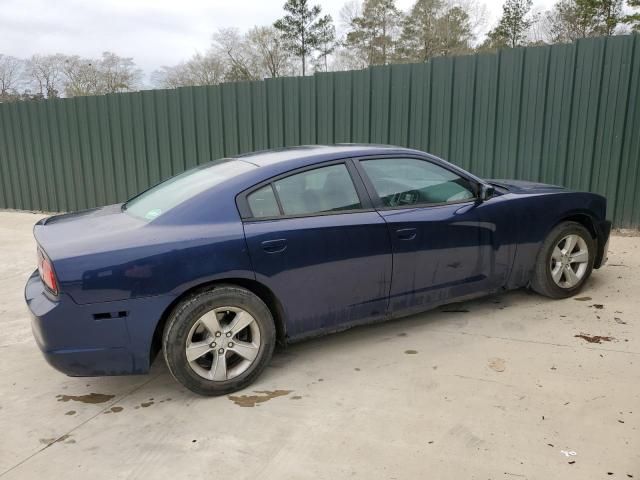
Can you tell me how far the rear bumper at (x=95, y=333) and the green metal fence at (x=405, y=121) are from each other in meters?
5.69

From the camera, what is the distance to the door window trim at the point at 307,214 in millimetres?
3342

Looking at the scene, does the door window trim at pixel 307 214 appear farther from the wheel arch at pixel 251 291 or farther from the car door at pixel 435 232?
the wheel arch at pixel 251 291

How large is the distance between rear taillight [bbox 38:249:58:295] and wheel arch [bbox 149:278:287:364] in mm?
611

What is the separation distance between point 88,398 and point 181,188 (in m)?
1.55

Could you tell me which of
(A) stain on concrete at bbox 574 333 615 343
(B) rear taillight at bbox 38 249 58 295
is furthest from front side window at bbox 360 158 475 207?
(B) rear taillight at bbox 38 249 58 295

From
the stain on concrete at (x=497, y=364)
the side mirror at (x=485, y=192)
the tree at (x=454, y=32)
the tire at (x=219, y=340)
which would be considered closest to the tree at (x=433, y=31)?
the tree at (x=454, y=32)

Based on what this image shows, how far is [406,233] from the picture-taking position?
3.74 meters

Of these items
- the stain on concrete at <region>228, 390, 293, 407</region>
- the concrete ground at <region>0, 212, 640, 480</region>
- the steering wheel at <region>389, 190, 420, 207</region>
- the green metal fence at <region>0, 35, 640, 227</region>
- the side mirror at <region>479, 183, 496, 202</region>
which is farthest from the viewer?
the green metal fence at <region>0, 35, 640, 227</region>

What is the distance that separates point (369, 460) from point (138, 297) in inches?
61.3

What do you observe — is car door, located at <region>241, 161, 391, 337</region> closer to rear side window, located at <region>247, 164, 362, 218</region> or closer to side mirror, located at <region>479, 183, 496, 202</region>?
rear side window, located at <region>247, 164, 362, 218</region>

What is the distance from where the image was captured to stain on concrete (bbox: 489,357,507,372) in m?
3.47

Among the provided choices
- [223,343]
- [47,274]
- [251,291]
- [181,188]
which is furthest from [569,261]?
[47,274]

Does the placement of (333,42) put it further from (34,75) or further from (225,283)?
(225,283)

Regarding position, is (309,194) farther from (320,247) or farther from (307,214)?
(320,247)
